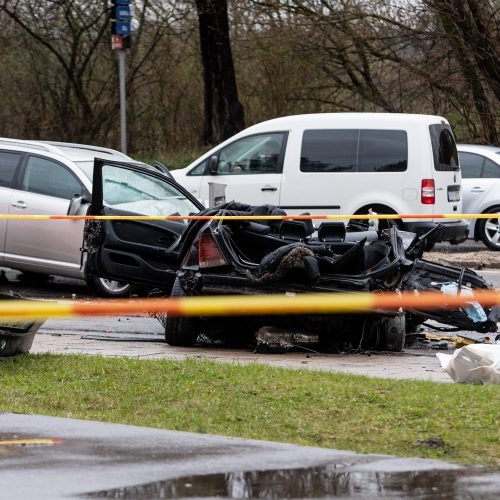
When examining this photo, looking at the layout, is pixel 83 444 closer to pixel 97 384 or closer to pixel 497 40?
pixel 97 384

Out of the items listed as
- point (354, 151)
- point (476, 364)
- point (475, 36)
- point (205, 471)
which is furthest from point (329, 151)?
point (205, 471)

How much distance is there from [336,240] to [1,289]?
6021mm

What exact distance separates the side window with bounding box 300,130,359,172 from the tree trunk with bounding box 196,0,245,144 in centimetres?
886

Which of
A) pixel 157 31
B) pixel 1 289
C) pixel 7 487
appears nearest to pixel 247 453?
pixel 7 487

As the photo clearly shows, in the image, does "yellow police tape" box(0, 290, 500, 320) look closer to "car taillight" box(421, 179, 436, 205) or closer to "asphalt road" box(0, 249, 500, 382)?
"asphalt road" box(0, 249, 500, 382)

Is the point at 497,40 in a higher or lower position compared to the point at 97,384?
higher

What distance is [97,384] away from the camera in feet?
28.0

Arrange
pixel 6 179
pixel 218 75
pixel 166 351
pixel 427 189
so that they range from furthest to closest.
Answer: pixel 218 75, pixel 427 189, pixel 6 179, pixel 166 351

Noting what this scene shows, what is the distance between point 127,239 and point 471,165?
342 inches

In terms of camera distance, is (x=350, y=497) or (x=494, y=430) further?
(x=494, y=430)

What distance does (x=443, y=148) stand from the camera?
56.7 ft

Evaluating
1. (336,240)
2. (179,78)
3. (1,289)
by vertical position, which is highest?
(179,78)

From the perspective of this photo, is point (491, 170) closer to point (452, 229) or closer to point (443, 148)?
point (443, 148)

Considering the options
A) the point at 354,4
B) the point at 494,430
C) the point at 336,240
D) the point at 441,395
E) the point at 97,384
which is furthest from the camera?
the point at 354,4
